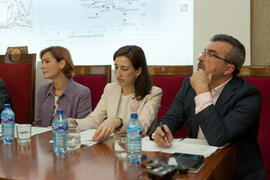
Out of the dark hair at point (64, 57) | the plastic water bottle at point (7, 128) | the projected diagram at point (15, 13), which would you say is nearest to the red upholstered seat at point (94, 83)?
the dark hair at point (64, 57)

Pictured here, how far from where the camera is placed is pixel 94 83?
2703 millimetres

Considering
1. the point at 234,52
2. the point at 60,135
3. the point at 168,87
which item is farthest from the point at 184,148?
the point at 168,87

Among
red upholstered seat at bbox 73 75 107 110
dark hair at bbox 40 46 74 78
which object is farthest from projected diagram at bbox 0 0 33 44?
red upholstered seat at bbox 73 75 107 110

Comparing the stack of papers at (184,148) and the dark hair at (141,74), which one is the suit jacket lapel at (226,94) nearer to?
the stack of papers at (184,148)

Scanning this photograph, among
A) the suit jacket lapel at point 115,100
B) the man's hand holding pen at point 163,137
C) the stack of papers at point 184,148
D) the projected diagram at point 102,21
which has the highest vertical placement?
the projected diagram at point 102,21

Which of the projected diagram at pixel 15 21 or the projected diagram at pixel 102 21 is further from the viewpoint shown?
the projected diagram at pixel 15 21

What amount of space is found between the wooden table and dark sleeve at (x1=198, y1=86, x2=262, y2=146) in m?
0.07

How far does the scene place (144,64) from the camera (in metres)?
2.23

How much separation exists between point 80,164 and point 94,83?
1.62 m

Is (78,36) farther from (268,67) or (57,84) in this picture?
(268,67)

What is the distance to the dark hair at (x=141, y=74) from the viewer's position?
212cm

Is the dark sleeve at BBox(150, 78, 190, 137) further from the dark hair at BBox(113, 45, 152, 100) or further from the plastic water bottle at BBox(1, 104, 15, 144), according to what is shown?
the plastic water bottle at BBox(1, 104, 15, 144)

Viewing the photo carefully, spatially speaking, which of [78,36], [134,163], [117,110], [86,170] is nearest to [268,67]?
[117,110]

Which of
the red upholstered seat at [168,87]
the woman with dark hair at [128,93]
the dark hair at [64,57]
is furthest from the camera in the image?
the dark hair at [64,57]
